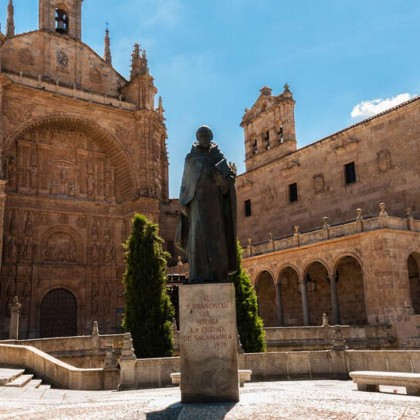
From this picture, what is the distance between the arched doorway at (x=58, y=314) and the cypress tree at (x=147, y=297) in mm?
12062

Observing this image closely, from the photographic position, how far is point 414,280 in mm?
24109

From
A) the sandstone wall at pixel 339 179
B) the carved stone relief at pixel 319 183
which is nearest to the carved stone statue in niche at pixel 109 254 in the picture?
the sandstone wall at pixel 339 179

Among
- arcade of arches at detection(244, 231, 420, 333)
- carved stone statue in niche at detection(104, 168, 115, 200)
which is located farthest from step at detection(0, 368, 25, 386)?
carved stone statue in niche at detection(104, 168, 115, 200)

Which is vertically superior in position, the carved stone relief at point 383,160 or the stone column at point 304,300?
the carved stone relief at point 383,160

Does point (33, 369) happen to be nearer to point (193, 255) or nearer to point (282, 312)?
point (193, 255)

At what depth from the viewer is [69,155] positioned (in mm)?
30875

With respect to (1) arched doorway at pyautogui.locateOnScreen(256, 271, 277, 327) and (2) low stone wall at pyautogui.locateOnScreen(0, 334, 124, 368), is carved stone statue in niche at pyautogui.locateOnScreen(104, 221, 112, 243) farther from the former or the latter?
(2) low stone wall at pyautogui.locateOnScreen(0, 334, 124, 368)

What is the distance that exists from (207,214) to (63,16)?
3065 centimetres

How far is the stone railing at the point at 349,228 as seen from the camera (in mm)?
21609

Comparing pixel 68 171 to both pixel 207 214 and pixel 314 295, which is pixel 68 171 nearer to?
pixel 314 295

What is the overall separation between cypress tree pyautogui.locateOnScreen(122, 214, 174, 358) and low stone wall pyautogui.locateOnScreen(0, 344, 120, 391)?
3.39 meters

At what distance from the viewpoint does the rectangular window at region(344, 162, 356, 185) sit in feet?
91.2

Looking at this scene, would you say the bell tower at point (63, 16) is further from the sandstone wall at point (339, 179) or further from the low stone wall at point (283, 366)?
the low stone wall at point (283, 366)

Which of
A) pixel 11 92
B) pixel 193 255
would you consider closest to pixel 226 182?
pixel 193 255
